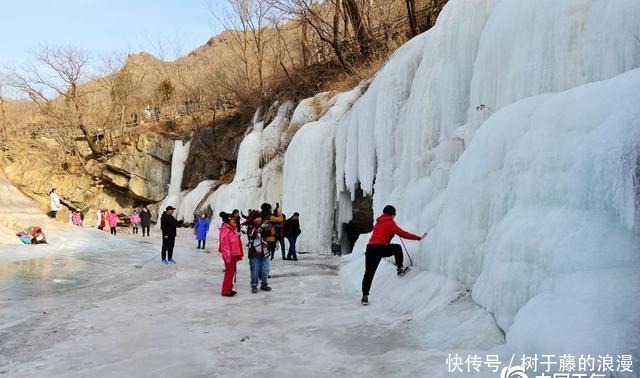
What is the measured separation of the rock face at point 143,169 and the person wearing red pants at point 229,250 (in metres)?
24.9

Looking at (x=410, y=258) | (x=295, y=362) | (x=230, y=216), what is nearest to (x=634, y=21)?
(x=410, y=258)

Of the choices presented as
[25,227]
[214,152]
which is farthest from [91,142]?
[25,227]

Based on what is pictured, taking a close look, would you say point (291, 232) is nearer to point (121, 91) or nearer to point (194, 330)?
point (194, 330)

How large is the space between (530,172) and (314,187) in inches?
397

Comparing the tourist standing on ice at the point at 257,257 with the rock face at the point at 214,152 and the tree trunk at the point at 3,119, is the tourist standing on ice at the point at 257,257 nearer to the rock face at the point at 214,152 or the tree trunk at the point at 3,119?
the rock face at the point at 214,152

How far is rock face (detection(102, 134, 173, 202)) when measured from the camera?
31.5 metres

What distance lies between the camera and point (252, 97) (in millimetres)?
29031

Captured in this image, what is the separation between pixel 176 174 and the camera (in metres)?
31.1

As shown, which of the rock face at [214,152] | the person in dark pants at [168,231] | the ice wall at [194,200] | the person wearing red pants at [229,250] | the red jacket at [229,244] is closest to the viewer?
the person wearing red pants at [229,250]


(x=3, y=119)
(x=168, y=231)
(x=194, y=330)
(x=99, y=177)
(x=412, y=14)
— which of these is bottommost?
(x=194, y=330)

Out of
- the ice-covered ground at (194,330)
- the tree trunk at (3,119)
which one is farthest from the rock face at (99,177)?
the ice-covered ground at (194,330)

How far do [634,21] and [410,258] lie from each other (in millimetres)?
3687

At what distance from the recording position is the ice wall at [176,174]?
29.9 metres

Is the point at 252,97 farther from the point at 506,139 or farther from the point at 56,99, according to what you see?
the point at 506,139
